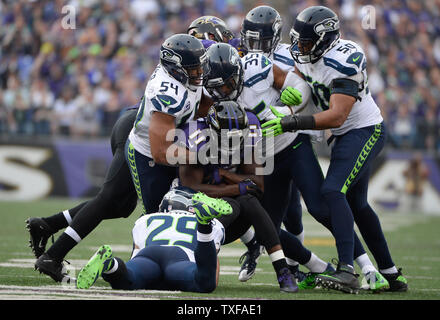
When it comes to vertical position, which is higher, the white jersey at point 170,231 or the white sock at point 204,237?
the white sock at point 204,237

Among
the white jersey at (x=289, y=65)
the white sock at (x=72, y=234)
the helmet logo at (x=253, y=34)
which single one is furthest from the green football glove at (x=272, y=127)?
the white sock at (x=72, y=234)

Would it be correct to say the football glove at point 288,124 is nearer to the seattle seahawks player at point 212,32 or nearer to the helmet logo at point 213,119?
the helmet logo at point 213,119

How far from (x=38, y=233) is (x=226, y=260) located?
211 centimetres

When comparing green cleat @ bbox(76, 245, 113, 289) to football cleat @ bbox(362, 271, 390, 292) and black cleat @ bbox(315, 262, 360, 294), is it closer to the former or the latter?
black cleat @ bbox(315, 262, 360, 294)

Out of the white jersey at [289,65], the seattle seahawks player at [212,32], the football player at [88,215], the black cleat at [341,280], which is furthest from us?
the seattle seahawks player at [212,32]

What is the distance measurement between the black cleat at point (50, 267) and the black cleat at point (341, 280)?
66.8 inches

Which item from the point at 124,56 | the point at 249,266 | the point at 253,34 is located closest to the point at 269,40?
the point at 253,34

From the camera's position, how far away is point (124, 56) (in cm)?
1575

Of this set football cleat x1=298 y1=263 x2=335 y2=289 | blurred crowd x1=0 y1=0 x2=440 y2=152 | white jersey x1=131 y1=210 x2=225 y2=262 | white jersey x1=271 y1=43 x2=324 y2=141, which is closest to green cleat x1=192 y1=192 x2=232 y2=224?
white jersey x1=131 y1=210 x2=225 y2=262

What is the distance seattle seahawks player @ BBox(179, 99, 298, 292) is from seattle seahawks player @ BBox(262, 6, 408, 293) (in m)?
0.22

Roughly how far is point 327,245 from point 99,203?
162 inches

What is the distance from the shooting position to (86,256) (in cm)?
727

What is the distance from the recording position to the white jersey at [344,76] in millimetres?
5469

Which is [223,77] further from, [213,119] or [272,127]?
[272,127]
